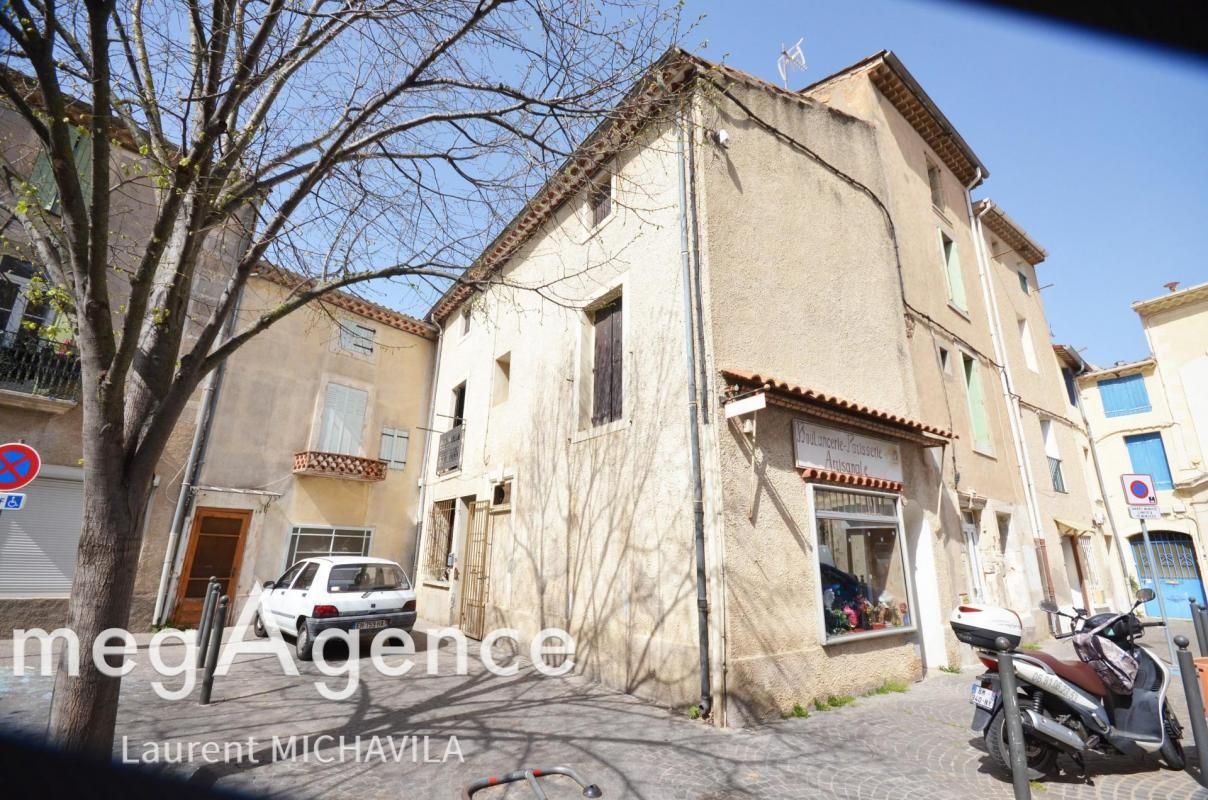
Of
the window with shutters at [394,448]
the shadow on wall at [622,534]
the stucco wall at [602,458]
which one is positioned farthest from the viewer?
the window with shutters at [394,448]

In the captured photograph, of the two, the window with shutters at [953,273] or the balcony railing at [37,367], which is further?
the window with shutters at [953,273]

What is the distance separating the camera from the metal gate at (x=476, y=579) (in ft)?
31.0

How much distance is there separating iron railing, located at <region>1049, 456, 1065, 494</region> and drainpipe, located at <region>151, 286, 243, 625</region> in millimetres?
17954

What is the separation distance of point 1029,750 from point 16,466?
9.21m

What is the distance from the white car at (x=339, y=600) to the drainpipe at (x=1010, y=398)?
12068 mm

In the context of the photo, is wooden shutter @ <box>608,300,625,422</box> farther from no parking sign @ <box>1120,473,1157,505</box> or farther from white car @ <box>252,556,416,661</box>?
no parking sign @ <box>1120,473,1157,505</box>

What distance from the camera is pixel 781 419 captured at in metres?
6.38

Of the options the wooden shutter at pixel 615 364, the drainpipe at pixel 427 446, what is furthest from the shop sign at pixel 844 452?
the drainpipe at pixel 427 446

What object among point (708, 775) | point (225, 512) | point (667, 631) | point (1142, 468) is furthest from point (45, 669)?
point (1142, 468)

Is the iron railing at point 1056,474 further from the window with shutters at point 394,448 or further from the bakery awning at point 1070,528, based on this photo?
the window with shutters at point 394,448

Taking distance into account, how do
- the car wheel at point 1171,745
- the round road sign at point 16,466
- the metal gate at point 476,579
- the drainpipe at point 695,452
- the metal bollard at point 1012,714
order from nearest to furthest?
the metal bollard at point 1012,714
the car wheel at point 1171,745
the round road sign at point 16,466
the drainpipe at point 695,452
the metal gate at point 476,579

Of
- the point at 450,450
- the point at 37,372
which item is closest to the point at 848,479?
the point at 450,450

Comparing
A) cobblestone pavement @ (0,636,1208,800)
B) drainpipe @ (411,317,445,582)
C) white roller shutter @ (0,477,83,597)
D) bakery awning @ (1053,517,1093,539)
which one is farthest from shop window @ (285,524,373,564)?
bakery awning @ (1053,517,1093,539)

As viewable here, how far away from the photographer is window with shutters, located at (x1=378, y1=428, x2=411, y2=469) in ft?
43.2
